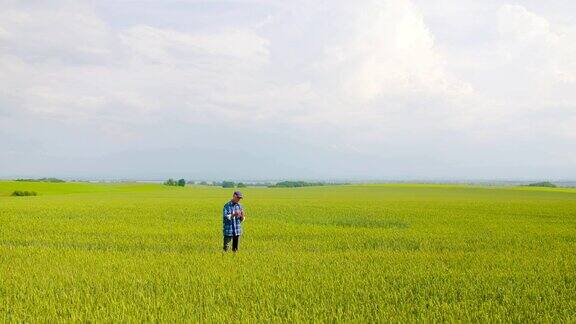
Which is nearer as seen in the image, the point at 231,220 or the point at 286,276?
the point at 286,276

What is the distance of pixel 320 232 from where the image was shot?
20062 mm

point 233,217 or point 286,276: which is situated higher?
point 233,217

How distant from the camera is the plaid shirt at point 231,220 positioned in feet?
43.7

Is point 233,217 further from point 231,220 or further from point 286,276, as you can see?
point 286,276

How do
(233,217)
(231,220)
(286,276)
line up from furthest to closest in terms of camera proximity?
(231,220) < (233,217) < (286,276)

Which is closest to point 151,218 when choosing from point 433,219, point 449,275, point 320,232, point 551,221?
point 320,232

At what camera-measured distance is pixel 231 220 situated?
44.4 feet

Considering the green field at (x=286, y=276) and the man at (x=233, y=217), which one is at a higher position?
the man at (x=233, y=217)

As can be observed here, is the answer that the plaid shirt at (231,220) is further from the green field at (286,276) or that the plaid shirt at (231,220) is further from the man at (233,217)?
the green field at (286,276)

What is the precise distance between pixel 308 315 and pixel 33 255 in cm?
897

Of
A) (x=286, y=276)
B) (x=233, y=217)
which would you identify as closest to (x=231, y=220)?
(x=233, y=217)

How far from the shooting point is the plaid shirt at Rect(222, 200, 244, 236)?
43.7 feet

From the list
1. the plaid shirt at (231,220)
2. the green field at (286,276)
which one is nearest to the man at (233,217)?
the plaid shirt at (231,220)

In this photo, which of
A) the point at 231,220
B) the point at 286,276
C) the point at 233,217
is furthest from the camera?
the point at 231,220
